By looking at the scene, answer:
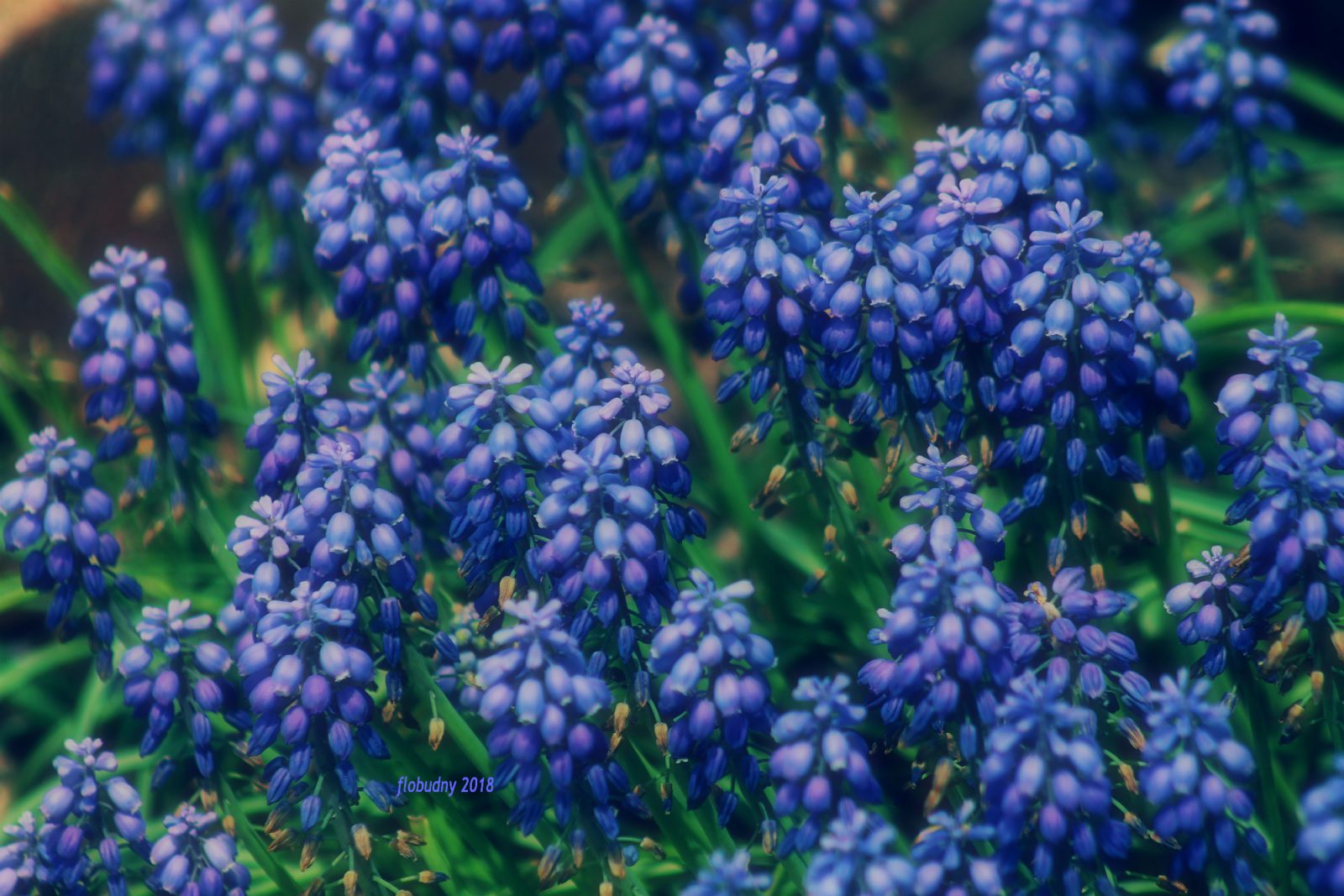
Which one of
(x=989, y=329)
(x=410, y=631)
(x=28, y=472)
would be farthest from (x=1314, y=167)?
(x=28, y=472)

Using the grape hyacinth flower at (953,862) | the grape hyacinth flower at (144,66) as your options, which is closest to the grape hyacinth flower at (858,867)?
the grape hyacinth flower at (953,862)

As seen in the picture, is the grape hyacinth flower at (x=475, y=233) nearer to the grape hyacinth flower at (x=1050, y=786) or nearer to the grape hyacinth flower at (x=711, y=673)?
the grape hyacinth flower at (x=711, y=673)

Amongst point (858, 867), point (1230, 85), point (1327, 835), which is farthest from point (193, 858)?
point (1230, 85)

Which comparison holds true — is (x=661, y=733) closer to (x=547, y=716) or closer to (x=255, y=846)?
(x=547, y=716)

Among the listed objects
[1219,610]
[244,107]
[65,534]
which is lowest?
[1219,610]

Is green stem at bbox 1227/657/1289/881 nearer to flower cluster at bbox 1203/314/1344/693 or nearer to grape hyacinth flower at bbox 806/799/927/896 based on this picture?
flower cluster at bbox 1203/314/1344/693

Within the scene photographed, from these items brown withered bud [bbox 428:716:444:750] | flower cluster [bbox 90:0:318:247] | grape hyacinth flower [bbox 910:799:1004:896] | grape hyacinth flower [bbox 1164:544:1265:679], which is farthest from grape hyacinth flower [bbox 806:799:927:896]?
flower cluster [bbox 90:0:318:247]

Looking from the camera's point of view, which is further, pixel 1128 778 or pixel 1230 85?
pixel 1230 85
